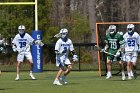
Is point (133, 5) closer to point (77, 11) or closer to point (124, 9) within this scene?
point (124, 9)

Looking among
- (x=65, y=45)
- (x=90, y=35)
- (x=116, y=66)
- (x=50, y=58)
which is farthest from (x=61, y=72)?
(x=90, y=35)

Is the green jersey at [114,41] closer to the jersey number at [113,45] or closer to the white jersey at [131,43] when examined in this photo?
the jersey number at [113,45]

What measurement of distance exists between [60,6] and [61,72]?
32136mm

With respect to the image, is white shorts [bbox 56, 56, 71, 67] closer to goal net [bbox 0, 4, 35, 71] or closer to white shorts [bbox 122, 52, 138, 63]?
white shorts [bbox 122, 52, 138, 63]

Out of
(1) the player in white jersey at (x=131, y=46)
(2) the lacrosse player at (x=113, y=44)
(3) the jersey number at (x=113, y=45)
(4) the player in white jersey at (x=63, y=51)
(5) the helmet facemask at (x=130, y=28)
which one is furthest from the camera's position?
(1) the player in white jersey at (x=131, y=46)

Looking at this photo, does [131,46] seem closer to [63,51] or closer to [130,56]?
[130,56]

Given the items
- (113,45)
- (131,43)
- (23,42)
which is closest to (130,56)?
(131,43)

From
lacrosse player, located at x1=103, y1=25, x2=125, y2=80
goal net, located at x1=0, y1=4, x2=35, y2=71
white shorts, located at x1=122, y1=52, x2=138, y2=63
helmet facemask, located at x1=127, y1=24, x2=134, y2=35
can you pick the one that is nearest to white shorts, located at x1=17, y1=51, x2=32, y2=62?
lacrosse player, located at x1=103, y1=25, x2=125, y2=80

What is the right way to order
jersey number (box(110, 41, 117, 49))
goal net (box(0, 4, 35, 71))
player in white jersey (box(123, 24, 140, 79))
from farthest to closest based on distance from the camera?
goal net (box(0, 4, 35, 71))
player in white jersey (box(123, 24, 140, 79))
jersey number (box(110, 41, 117, 49))

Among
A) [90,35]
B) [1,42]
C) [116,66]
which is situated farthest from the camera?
[90,35]

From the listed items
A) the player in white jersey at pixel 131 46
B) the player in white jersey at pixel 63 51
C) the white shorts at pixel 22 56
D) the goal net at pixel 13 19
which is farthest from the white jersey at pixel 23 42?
the goal net at pixel 13 19

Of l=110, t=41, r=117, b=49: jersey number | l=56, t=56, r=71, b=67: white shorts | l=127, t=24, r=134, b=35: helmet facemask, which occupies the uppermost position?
l=127, t=24, r=134, b=35: helmet facemask

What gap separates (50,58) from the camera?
32.8 m

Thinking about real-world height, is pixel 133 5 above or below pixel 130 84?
above
